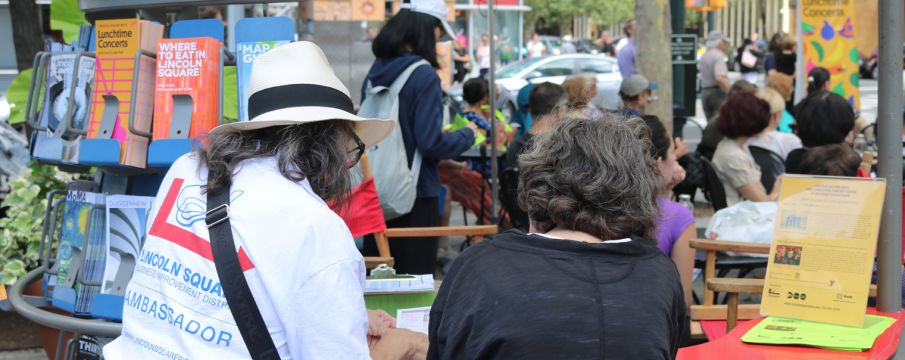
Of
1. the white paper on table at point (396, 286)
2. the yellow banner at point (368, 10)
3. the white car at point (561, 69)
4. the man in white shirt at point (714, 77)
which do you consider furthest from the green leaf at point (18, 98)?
the white car at point (561, 69)

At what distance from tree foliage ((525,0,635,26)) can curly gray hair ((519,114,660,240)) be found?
159ft

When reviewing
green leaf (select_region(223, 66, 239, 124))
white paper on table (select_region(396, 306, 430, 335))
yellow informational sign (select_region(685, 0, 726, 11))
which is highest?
yellow informational sign (select_region(685, 0, 726, 11))

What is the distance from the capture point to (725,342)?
9.09 ft

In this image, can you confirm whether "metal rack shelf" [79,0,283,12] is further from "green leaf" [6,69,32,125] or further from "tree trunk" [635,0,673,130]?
"tree trunk" [635,0,673,130]

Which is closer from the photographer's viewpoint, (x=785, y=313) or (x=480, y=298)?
(x=480, y=298)

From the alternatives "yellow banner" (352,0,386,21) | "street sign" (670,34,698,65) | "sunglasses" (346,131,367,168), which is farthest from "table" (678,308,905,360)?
"street sign" (670,34,698,65)

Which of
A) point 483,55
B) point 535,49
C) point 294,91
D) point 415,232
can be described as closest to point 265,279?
point 294,91

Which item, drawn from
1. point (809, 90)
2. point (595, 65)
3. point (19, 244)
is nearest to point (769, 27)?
point (595, 65)

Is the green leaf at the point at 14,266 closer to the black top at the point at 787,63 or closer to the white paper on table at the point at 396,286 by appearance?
the white paper on table at the point at 396,286

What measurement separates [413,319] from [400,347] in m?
0.47

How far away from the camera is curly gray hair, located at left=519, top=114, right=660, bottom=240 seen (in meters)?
2.02

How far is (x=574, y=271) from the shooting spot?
1.90 m

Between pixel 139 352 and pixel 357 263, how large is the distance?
0.49 metres

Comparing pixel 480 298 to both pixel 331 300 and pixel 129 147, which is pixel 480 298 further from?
pixel 129 147
